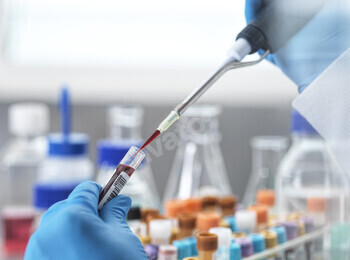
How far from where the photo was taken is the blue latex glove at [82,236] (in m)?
0.47

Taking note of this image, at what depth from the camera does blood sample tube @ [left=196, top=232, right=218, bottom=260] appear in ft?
1.93

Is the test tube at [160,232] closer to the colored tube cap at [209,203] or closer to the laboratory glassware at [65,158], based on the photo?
the colored tube cap at [209,203]

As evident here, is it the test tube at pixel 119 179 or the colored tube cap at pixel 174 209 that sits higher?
the test tube at pixel 119 179

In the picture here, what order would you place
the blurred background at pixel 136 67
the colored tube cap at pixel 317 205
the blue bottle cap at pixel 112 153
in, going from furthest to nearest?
the blurred background at pixel 136 67 → the blue bottle cap at pixel 112 153 → the colored tube cap at pixel 317 205

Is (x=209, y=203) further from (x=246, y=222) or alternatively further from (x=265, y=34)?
(x=265, y=34)

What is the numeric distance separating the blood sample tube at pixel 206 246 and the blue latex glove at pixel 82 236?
104 mm

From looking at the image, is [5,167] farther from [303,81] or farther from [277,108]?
[303,81]

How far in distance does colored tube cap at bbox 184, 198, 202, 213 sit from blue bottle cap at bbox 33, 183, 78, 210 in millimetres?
218

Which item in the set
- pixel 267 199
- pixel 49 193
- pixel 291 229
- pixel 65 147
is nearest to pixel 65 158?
pixel 65 147

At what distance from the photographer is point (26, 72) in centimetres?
162

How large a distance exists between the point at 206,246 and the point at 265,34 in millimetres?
262

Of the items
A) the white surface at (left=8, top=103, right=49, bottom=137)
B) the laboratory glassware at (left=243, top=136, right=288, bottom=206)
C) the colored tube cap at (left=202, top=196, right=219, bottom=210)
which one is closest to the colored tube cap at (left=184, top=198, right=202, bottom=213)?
the colored tube cap at (left=202, top=196, right=219, bottom=210)

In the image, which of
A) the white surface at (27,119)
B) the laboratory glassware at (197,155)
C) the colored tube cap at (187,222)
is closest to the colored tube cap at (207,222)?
the colored tube cap at (187,222)

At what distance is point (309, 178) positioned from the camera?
90 centimetres
